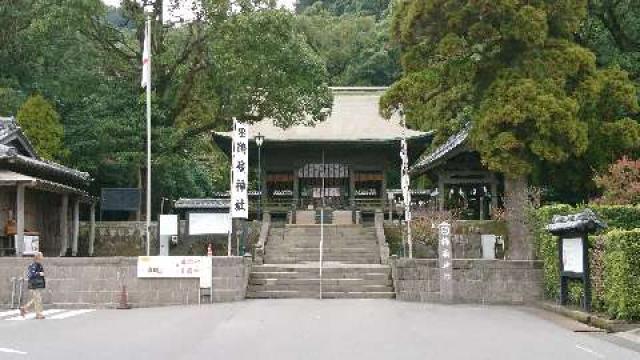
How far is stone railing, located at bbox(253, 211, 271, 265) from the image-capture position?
23181mm

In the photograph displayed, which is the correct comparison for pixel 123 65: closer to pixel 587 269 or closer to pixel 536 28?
pixel 536 28

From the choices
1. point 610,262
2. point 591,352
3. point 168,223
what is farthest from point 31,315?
point 610,262

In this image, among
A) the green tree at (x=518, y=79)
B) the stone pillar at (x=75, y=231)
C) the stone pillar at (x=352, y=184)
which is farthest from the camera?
the stone pillar at (x=352, y=184)

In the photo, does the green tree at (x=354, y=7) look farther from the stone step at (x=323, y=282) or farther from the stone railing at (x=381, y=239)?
the stone step at (x=323, y=282)

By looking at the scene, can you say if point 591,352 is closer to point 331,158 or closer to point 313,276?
point 313,276

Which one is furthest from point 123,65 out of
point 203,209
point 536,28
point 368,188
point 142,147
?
point 536,28

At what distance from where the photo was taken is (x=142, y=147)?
2761 cm

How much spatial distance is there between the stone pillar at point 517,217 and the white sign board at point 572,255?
6.47m

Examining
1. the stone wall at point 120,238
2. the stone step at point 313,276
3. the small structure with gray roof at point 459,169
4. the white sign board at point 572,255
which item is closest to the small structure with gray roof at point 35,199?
the stone wall at point 120,238

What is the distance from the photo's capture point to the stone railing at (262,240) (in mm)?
23181

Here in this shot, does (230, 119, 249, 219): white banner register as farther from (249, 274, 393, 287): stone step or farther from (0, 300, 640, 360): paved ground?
(0, 300, 640, 360): paved ground

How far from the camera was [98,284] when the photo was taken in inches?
723

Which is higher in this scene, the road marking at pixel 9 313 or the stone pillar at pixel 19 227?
the stone pillar at pixel 19 227

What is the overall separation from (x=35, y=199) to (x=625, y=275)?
1921cm
